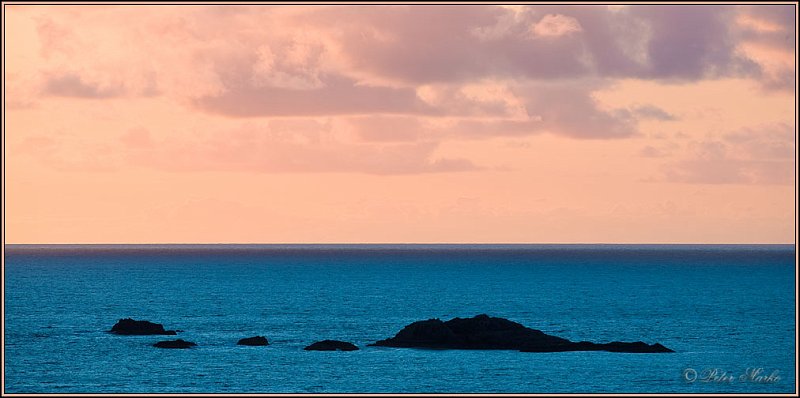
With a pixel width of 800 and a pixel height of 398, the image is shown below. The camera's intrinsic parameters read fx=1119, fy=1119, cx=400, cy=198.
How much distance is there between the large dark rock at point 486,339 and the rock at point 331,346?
344 centimetres

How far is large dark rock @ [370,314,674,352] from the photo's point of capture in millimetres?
97688

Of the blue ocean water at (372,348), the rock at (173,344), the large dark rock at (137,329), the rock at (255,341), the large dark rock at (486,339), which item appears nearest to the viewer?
the blue ocean water at (372,348)

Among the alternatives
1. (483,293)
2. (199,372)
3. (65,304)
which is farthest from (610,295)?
(199,372)

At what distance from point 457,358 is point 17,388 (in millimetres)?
34536

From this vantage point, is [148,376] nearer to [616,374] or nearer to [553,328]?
[616,374]

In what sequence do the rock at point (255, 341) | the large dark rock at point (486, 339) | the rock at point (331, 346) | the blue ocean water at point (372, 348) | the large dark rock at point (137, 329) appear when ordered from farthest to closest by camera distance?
the large dark rock at point (137, 329), the rock at point (255, 341), the rock at point (331, 346), the large dark rock at point (486, 339), the blue ocean water at point (372, 348)

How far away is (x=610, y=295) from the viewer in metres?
183

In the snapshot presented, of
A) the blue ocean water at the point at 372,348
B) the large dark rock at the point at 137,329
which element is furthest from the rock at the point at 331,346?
the large dark rock at the point at 137,329

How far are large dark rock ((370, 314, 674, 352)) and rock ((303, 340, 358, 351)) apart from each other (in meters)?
3.44

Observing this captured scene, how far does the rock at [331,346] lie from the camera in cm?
9831
